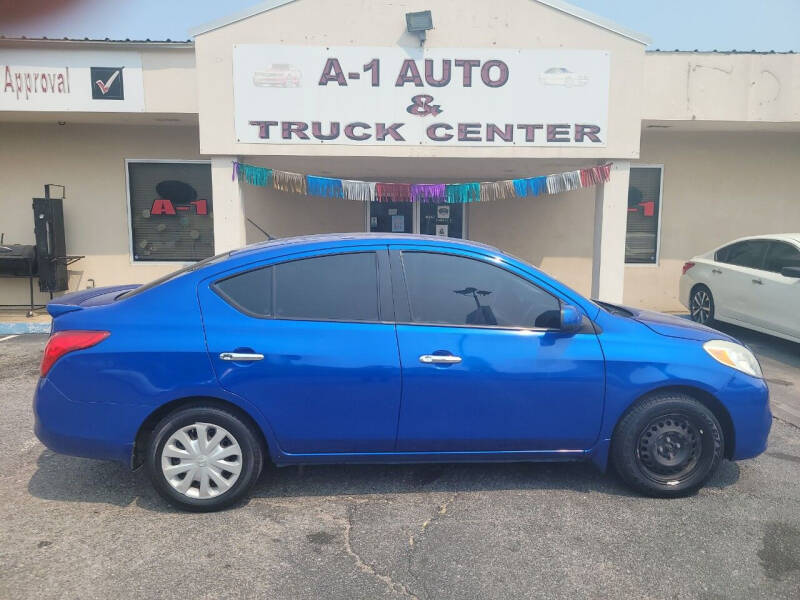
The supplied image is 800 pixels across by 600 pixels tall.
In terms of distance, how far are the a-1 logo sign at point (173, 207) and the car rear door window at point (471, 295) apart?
7.69 meters

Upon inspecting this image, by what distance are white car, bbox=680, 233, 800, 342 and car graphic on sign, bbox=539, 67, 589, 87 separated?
3.14m

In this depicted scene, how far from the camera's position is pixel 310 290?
3.54m

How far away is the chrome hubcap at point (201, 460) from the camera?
3399 millimetres

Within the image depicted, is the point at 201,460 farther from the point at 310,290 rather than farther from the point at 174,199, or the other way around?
the point at 174,199

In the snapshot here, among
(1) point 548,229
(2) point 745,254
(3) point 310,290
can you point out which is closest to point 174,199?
(1) point 548,229

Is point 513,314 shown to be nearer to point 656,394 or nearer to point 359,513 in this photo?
point 656,394

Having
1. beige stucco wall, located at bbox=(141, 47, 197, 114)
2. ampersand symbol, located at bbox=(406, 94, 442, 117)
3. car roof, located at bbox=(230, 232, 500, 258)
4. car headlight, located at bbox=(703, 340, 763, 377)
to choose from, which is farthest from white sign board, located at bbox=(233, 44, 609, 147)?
car headlight, located at bbox=(703, 340, 763, 377)

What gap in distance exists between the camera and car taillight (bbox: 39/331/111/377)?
3367 millimetres

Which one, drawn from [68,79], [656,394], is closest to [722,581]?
[656,394]

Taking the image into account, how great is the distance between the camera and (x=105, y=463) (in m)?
4.20

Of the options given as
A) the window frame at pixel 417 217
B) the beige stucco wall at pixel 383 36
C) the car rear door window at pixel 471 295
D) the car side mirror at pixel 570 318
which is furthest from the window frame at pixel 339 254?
the window frame at pixel 417 217

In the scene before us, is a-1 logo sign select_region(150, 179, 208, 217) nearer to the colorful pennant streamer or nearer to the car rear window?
the colorful pennant streamer

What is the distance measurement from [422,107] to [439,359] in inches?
203

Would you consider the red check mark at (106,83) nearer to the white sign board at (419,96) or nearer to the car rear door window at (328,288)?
the white sign board at (419,96)
